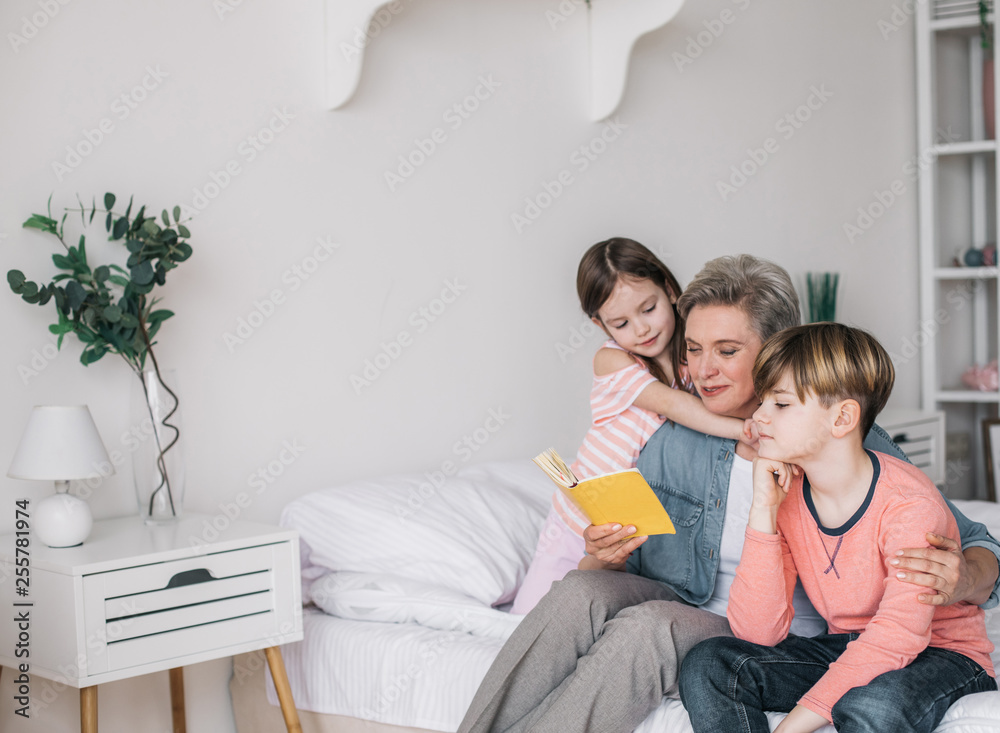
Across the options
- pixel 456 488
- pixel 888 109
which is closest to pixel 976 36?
pixel 888 109

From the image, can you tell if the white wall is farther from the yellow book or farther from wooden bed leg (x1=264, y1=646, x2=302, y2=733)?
the yellow book

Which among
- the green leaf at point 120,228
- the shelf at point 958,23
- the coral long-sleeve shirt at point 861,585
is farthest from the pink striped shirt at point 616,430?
the shelf at point 958,23

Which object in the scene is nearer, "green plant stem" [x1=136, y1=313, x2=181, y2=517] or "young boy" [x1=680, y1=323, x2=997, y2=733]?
"young boy" [x1=680, y1=323, x2=997, y2=733]

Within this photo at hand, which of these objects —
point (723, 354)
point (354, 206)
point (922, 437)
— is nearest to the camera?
point (723, 354)

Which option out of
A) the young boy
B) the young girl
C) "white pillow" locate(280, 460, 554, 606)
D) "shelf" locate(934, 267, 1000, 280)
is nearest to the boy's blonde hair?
the young boy

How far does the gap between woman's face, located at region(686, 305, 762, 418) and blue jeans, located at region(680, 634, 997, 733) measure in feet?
1.27

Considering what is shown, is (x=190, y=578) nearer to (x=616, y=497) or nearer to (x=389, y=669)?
(x=389, y=669)

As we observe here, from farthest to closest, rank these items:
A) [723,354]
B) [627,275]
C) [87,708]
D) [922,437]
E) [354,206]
Answer: [922,437] → [354,206] → [627,275] → [723,354] → [87,708]

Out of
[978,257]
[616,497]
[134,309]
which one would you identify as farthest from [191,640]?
[978,257]

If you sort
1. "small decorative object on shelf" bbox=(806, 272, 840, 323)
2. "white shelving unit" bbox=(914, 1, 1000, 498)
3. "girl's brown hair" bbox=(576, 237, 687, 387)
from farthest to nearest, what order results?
"white shelving unit" bbox=(914, 1, 1000, 498) < "small decorative object on shelf" bbox=(806, 272, 840, 323) < "girl's brown hair" bbox=(576, 237, 687, 387)

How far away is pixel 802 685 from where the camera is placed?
131 cm

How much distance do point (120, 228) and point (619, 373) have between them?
905mm

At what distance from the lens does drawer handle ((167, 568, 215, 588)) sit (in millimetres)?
1507

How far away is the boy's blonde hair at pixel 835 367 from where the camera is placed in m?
1.28
